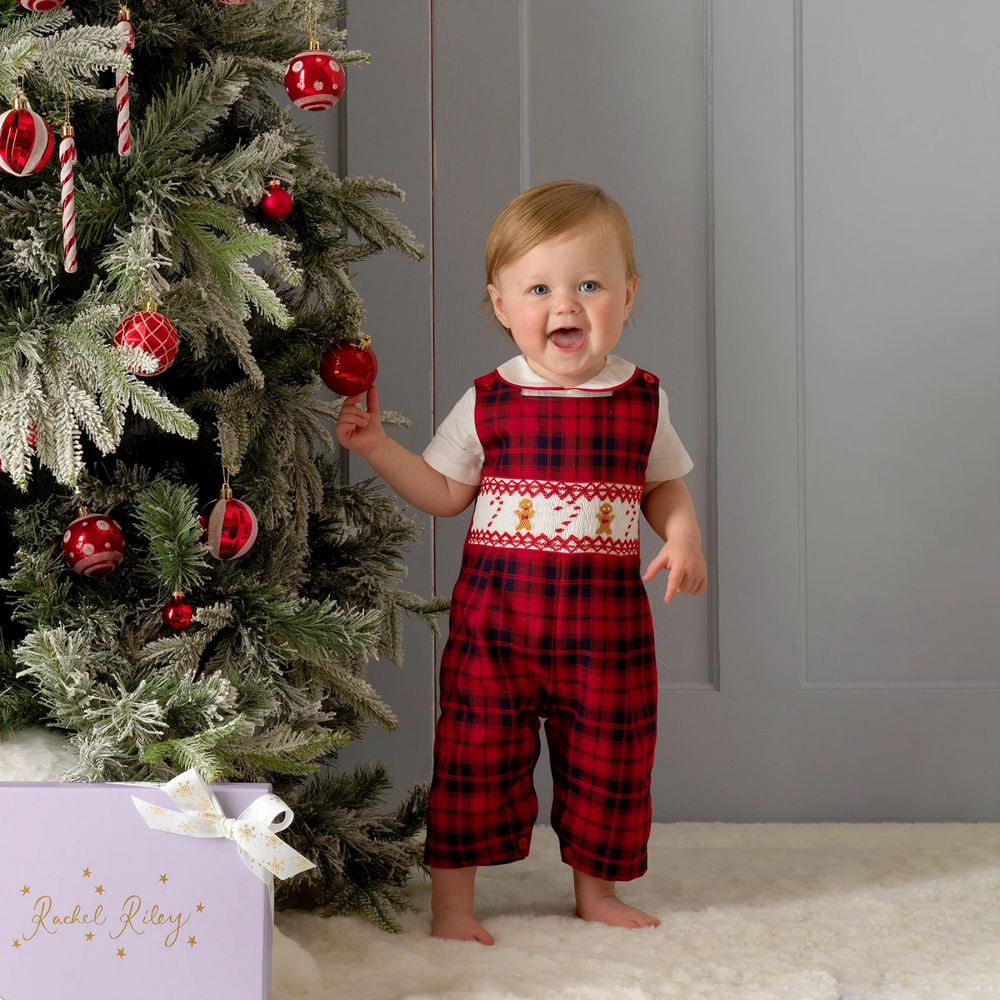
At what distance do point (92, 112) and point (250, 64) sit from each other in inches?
6.2

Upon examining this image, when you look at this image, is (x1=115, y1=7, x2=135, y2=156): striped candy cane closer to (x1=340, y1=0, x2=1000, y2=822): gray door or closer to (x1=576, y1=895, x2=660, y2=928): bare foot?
(x1=340, y1=0, x2=1000, y2=822): gray door

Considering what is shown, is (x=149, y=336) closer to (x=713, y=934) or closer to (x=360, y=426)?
(x=360, y=426)

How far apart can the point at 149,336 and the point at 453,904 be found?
0.71 meters

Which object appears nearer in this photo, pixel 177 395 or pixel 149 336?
pixel 149 336

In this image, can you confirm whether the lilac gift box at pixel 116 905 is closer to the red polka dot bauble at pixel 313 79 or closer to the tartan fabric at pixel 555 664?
the tartan fabric at pixel 555 664

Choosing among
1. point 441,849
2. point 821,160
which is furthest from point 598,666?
point 821,160

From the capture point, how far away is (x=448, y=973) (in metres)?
1.02

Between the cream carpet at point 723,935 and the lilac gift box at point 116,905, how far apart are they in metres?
0.16

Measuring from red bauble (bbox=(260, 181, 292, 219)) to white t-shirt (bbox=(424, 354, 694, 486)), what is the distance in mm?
321

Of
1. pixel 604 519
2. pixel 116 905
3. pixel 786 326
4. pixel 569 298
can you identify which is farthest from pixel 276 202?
pixel 786 326

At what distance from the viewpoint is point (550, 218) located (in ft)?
3.63

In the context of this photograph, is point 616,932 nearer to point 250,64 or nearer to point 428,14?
point 250,64

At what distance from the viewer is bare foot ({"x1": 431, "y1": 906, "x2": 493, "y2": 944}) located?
1116 mm

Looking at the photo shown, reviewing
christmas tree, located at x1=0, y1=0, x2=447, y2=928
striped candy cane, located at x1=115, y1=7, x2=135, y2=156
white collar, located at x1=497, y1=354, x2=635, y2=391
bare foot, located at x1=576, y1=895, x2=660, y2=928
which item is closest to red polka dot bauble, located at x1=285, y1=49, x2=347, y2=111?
christmas tree, located at x1=0, y1=0, x2=447, y2=928
